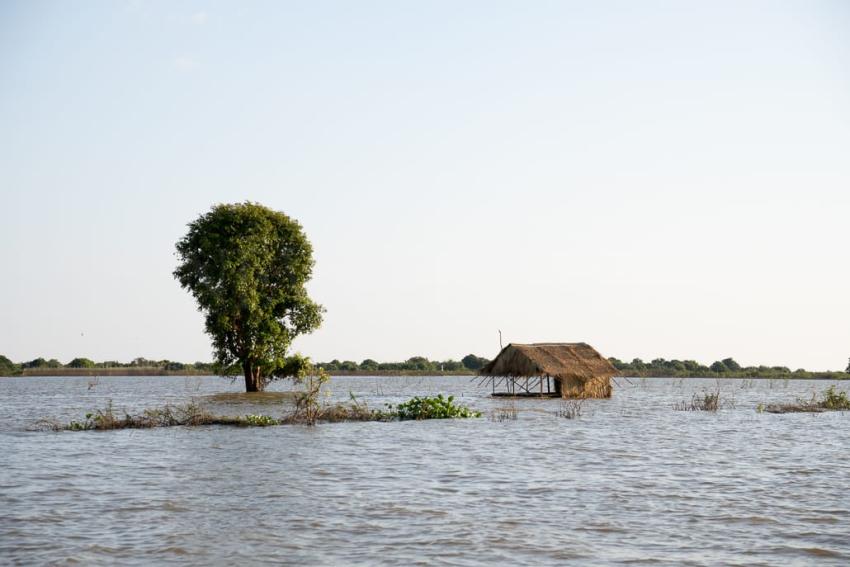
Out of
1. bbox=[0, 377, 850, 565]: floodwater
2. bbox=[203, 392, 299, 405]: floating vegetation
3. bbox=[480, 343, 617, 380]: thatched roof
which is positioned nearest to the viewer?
bbox=[0, 377, 850, 565]: floodwater

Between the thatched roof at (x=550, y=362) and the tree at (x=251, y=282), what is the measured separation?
1065cm

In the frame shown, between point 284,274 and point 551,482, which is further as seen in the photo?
point 284,274

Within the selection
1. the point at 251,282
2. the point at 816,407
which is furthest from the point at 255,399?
the point at 816,407

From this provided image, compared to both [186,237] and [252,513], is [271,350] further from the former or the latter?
[252,513]

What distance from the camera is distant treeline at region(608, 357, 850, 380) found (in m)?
113

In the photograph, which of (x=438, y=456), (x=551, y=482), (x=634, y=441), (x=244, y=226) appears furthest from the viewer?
(x=244, y=226)

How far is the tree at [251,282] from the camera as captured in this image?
145 ft

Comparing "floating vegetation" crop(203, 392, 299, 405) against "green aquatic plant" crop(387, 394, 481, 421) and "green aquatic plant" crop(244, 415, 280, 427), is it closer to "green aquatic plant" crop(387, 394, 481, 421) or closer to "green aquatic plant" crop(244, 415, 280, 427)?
"green aquatic plant" crop(387, 394, 481, 421)

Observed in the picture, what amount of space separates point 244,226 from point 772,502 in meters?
34.8

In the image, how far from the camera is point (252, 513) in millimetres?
14164

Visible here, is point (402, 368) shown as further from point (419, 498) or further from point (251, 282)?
point (419, 498)

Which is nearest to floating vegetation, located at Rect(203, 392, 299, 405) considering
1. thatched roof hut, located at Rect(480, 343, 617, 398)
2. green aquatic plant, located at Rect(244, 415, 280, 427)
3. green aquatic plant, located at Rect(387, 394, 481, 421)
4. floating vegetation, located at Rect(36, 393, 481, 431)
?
green aquatic plant, located at Rect(387, 394, 481, 421)

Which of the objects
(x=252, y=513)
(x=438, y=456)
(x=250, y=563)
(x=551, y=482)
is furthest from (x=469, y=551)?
(x=438, y=456)

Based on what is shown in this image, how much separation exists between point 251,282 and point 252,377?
6.25 meters
